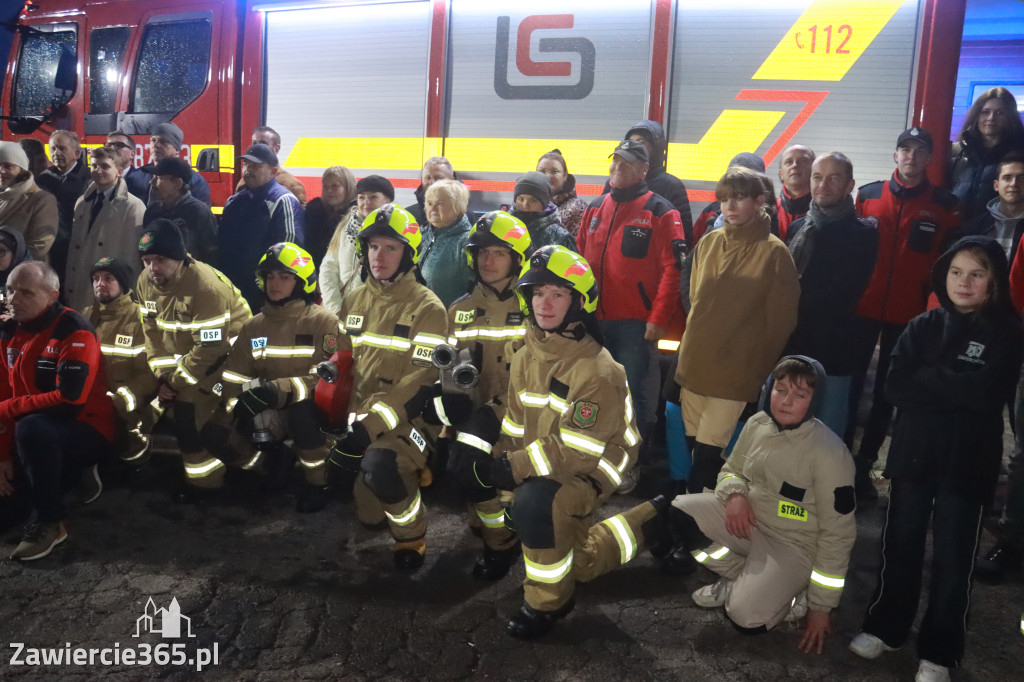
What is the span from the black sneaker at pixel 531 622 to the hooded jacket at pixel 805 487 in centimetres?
86

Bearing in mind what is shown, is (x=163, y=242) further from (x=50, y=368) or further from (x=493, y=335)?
(x=493, y=335)

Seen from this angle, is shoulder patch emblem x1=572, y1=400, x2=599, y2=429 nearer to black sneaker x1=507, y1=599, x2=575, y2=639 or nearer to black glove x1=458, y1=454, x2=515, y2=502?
black glove x1=458, y1=454, x2=515, y2=502

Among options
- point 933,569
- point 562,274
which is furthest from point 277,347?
point 933,569

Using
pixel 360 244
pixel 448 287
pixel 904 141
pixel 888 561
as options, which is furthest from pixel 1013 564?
pixel 360 244

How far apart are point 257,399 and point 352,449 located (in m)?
0.82

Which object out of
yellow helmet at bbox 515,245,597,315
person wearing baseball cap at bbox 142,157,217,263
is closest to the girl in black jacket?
yellow helmet at bbox 515,245,597,315

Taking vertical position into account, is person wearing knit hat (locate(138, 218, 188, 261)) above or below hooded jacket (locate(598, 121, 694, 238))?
below

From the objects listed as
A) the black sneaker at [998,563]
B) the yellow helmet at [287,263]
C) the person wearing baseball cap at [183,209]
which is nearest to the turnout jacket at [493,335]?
the yellow helmet at [287,263]

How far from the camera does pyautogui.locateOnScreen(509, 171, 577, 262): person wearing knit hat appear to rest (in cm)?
445

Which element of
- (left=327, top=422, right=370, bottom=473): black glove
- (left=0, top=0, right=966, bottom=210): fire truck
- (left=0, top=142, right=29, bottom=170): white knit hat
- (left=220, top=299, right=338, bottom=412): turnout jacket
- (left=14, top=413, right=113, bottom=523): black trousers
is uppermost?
(left=0, top=0, right=966, bottom=210): fire truck

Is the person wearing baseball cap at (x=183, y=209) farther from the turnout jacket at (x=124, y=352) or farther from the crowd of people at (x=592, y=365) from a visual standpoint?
the turnout jacket at (x=124, y=352)

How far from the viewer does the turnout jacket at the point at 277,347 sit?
428 centimetres

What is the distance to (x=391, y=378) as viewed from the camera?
12.2 feet

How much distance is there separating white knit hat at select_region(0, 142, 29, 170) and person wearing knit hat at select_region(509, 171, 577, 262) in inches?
147
